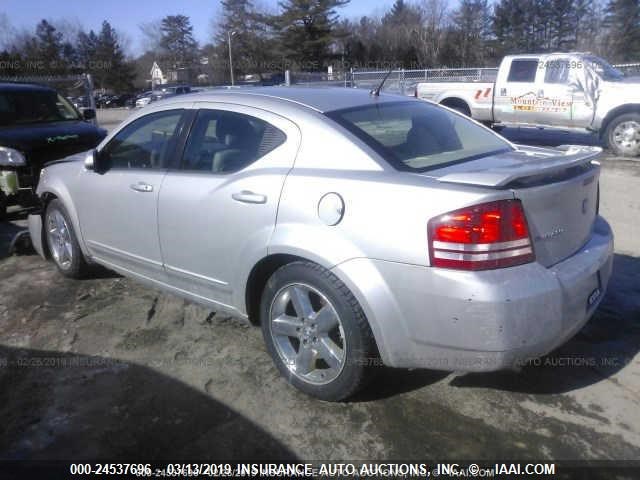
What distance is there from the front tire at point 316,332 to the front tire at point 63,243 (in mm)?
2292

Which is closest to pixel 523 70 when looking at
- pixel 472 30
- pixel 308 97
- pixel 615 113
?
pixel 615 113

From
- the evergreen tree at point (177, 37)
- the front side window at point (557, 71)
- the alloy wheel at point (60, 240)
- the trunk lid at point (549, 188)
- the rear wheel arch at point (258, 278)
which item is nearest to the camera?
the trunk lid at point (549, 188)

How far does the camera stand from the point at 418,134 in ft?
10.4

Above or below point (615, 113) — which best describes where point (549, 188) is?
above

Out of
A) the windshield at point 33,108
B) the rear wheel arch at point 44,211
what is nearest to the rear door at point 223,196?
the rear wheel arch at point 44,211

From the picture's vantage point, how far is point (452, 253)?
2.33 meters

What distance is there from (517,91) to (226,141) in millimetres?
10713

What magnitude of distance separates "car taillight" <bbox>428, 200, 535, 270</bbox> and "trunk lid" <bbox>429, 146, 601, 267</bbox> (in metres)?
0.10

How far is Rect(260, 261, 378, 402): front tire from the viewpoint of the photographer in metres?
2.61

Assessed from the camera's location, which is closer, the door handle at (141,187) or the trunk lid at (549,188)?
the trunk lid at (549,188)

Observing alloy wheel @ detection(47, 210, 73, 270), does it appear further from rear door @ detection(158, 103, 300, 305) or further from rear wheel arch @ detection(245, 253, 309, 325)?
rear wheel arch @ detection(245, 253, 309, 325)

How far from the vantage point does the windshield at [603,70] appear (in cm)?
1124

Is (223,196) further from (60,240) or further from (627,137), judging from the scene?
(627,137)

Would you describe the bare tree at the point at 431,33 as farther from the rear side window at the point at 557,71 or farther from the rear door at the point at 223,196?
the rear door at the point at 223,196
